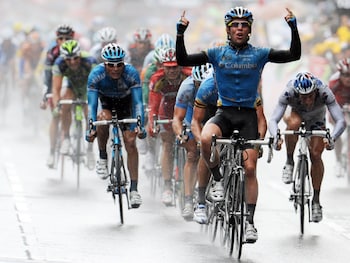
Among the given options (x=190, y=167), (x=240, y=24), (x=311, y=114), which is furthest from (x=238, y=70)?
(x=190, y=167)

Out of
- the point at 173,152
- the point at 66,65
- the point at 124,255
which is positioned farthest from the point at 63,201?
the point at 124,255

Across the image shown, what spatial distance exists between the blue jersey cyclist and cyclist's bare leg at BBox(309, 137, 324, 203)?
5.96 ft

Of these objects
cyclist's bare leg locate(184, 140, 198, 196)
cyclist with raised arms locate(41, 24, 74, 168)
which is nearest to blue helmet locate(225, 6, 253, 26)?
cyclist's bare leg locate(184, 140, 198, 196)

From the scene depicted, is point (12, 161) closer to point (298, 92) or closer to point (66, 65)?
point (66, 65)

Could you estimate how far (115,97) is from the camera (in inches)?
602

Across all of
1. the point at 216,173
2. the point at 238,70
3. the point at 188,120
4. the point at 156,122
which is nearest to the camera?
the point at 238,70

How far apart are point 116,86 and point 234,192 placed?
315 cm

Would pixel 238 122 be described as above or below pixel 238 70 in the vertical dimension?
below

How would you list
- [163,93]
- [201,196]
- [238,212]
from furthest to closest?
[163,93], [201,196], [238,212]

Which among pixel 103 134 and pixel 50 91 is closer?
pixel 103 134

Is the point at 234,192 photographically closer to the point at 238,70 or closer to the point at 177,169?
the point at 238,70

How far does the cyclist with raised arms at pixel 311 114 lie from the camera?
14180 mm

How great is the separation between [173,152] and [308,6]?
26.3 metres

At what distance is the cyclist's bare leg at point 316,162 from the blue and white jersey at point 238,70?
2010mm
